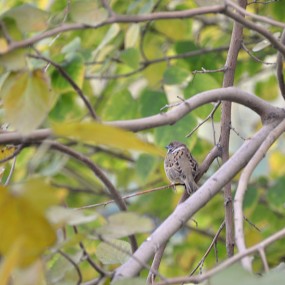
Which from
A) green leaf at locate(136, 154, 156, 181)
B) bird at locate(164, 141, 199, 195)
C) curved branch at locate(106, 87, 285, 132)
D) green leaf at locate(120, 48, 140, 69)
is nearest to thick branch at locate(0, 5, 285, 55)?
curved branch at locate(106, 87, 285, 132)

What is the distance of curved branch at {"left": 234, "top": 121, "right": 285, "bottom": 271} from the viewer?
99 cm

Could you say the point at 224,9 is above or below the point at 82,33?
above

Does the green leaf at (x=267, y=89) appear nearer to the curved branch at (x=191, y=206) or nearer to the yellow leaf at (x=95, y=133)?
the curved branch at (x=191, y=206)

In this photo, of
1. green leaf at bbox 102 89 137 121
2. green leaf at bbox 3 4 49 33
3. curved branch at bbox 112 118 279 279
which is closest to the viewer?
curved branch at bbox 112 118 279 279

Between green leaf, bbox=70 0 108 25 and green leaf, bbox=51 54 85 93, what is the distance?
0.92m

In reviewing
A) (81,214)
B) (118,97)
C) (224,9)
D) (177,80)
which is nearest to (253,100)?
(224,9)

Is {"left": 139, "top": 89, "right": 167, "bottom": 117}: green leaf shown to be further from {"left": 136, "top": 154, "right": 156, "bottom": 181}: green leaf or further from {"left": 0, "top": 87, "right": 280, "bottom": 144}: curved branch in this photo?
{"left": 0, "top": 87, "right": 280, "bottom": 144}: curved branch

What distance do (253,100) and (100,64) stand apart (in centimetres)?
136

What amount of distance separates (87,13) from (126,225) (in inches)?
15.2

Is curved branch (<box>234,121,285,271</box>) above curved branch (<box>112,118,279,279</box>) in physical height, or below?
above

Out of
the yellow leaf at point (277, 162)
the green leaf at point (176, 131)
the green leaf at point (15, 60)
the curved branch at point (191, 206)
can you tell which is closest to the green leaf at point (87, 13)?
the green leaf at point (15, 60)

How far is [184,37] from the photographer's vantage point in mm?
2928

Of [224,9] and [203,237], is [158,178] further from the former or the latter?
[224,9]

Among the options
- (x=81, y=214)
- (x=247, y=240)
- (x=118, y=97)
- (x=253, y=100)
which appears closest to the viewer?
(x=81, y=214)
